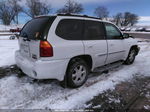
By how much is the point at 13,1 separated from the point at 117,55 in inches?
2369

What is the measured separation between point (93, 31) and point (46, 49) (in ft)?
5.27

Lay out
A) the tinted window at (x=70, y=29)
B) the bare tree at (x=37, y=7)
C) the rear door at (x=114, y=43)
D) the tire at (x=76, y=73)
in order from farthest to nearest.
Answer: the bare tree at (x=37, y=7), the rear door at (x=114, y=43), the tire at (x=76, y=73), the tinted window at (x=70, y=29)

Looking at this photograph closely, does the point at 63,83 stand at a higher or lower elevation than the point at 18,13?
lower

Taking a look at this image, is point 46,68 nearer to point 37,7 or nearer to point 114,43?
point 114,43

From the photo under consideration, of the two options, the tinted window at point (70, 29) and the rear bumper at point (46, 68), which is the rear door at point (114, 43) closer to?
the tinted window at point (70, 29)

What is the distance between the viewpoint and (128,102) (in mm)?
3043

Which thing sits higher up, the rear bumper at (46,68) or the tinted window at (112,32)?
the tinted window at (112,32)

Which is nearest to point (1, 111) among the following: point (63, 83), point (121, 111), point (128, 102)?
point (63, 83)

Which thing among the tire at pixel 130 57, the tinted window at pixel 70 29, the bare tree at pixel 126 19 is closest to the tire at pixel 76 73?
the tinted window at pixel 70 29

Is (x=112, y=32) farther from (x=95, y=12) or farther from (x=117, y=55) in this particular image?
(x=95, y=12)

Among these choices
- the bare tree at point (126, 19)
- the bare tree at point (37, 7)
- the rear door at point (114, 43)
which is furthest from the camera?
the bare tree at point (126, 19)

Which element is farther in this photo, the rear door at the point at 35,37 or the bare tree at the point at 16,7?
the bare tree at the point at 16,7

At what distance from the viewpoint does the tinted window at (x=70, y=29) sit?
316 centimetres

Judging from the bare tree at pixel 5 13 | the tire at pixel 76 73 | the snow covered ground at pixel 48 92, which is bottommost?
the snow covered ground at pixel 48 92
